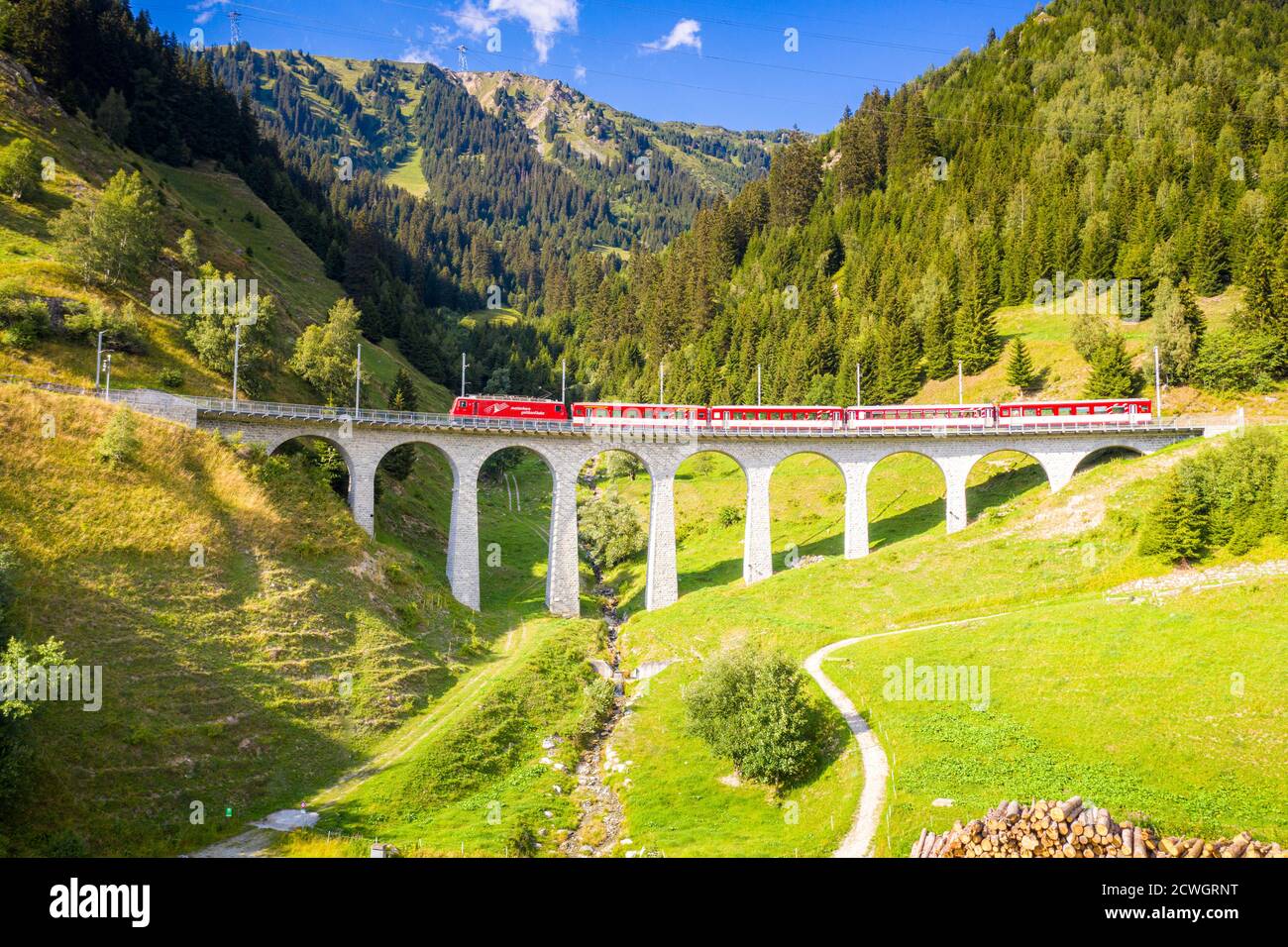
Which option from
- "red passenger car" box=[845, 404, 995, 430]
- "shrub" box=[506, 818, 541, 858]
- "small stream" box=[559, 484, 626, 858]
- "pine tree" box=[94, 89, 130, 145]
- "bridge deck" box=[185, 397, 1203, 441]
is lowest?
→ "small stream" box=[559, 484, 626, 858]

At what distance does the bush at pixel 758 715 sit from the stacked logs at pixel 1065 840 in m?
9.56

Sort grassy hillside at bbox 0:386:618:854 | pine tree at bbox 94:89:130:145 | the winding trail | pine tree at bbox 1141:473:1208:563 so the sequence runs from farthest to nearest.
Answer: pine tree at bbox 94:89:130:145 < pine tree at bbox 1141:473:1208:563 < grassy hillside at bbox 0:386:618:854 < the winding trail

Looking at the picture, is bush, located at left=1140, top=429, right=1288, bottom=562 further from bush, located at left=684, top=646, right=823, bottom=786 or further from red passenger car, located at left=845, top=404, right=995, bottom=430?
bush, located at left=684, top=646, right=823, bottom=786

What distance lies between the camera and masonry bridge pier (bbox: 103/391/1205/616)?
61.8 metres

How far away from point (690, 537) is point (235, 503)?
45395 millimetres

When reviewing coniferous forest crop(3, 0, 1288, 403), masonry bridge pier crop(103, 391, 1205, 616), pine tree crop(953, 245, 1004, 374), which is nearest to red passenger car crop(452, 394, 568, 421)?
masonry bridge pier crop(103, 391, 1205, 616)

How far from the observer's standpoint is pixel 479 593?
216 ft

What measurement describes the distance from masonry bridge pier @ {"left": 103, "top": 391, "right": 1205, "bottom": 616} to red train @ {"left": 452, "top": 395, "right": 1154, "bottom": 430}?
34.6 inches

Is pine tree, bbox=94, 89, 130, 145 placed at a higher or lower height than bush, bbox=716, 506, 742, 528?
higher

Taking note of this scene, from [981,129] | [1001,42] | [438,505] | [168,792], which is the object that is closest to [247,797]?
[168,792]

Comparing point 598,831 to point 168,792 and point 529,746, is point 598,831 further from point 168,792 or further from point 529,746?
point 168,792

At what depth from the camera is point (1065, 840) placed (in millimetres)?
23234

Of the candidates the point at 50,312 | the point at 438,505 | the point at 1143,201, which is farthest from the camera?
the point at 1143,201

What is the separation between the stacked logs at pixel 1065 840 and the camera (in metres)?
22.4
